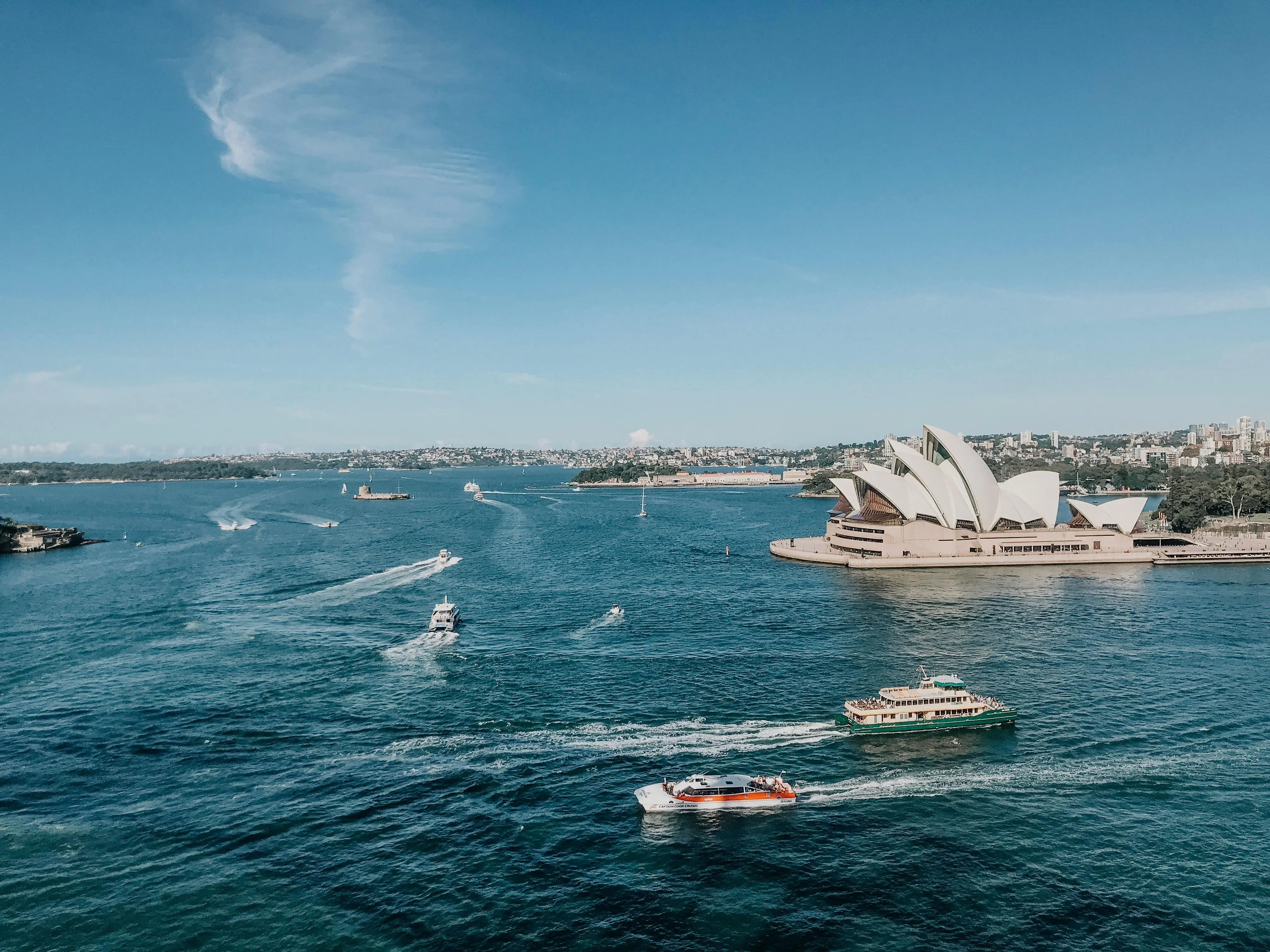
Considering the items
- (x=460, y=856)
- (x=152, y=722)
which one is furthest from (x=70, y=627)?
(x=460, y=856)

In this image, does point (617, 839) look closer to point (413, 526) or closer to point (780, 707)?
point (780, 707)

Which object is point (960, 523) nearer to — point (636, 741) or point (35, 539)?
point (636, 741)

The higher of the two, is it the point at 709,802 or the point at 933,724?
the point at 933,724

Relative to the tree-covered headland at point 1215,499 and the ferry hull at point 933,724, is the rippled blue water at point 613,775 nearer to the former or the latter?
the ferry hull at point 933,724

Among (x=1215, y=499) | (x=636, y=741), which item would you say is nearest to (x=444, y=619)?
(x=636, y=741)

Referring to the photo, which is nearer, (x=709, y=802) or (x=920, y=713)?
(x=709, y=802)

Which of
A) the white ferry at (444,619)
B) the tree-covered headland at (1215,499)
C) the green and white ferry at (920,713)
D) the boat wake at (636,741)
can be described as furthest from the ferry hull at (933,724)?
the tree-covered headland at (1215,499)
